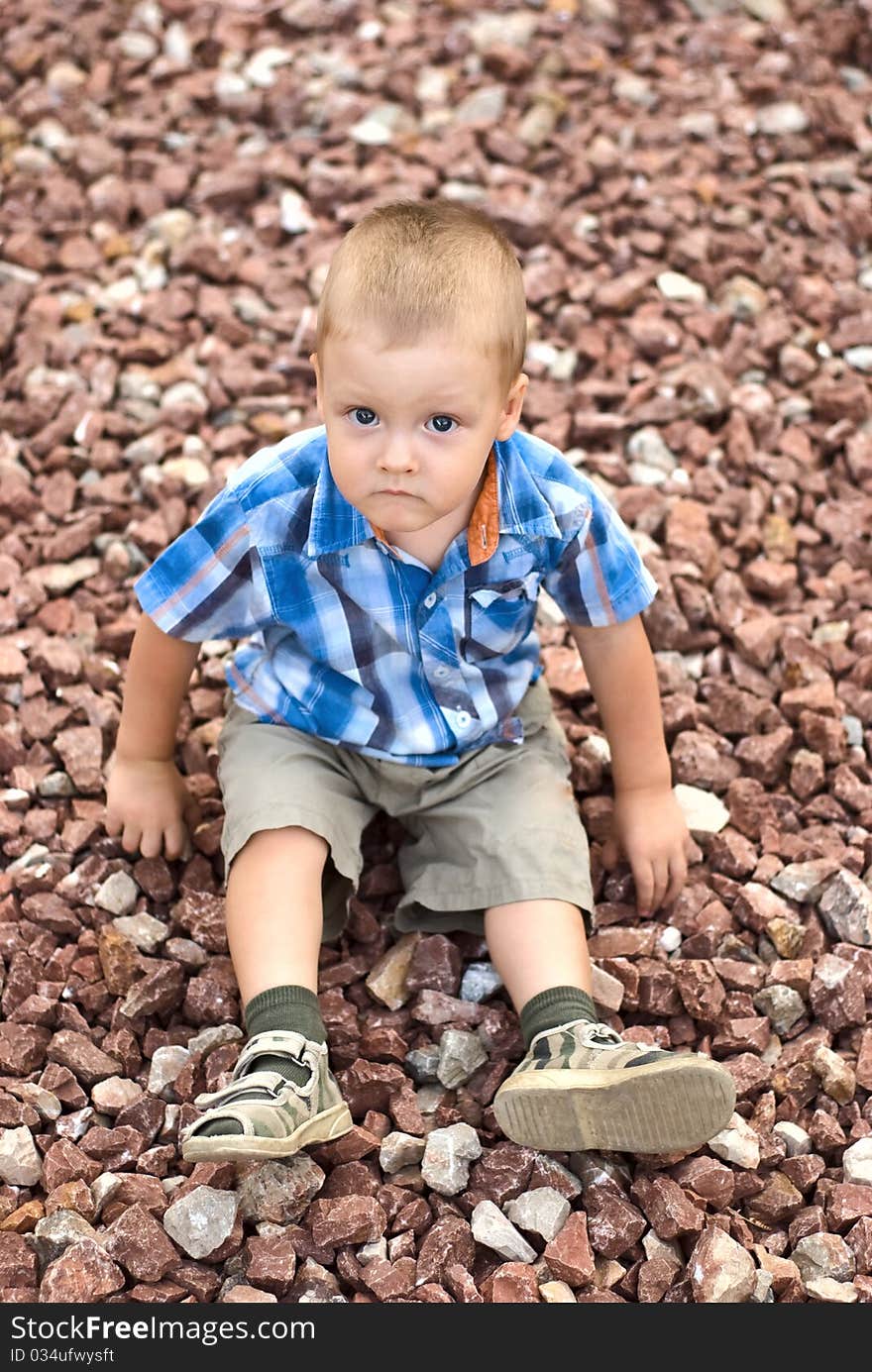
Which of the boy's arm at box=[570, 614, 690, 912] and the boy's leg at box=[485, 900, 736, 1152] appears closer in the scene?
the boy's leg at box=[485, 900, 736, 1152]

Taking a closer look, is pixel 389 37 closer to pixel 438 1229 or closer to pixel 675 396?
pixel 675 396

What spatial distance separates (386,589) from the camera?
1857 mm

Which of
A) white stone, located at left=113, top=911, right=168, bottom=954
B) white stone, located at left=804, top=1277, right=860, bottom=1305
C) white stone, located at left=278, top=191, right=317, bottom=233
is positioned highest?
white stone, located at left=278, top=191, right=317, bottom=233

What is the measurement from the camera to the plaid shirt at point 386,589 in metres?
1.83

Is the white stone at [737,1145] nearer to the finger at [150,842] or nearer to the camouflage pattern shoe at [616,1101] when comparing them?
the camouflage pattern shoe at [616,1101]

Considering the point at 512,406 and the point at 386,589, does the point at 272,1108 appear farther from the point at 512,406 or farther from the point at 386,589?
the point at 512,406

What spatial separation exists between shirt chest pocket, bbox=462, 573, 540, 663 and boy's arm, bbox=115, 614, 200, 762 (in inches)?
14.2

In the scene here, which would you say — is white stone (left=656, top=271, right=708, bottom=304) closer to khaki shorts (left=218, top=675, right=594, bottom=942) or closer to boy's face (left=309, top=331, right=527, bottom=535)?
khaki shorts (left=218, top=675, right=594, bottom=942)

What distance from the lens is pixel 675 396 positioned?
9.00ft

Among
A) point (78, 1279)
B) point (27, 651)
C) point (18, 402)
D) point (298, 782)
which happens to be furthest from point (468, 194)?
point (78, 1279)


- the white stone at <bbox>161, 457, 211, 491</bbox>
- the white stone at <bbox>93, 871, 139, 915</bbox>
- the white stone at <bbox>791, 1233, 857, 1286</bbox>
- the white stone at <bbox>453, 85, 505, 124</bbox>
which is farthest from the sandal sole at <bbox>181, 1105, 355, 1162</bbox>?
the white stone at <bbox>453, 85, 505, 124</bbox>

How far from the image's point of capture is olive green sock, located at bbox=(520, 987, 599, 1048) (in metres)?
1.79

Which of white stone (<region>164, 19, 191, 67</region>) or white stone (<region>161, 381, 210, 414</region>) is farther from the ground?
white stone (<region>164, 19, 191, 67</region>)

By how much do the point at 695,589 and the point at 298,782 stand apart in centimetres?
79
